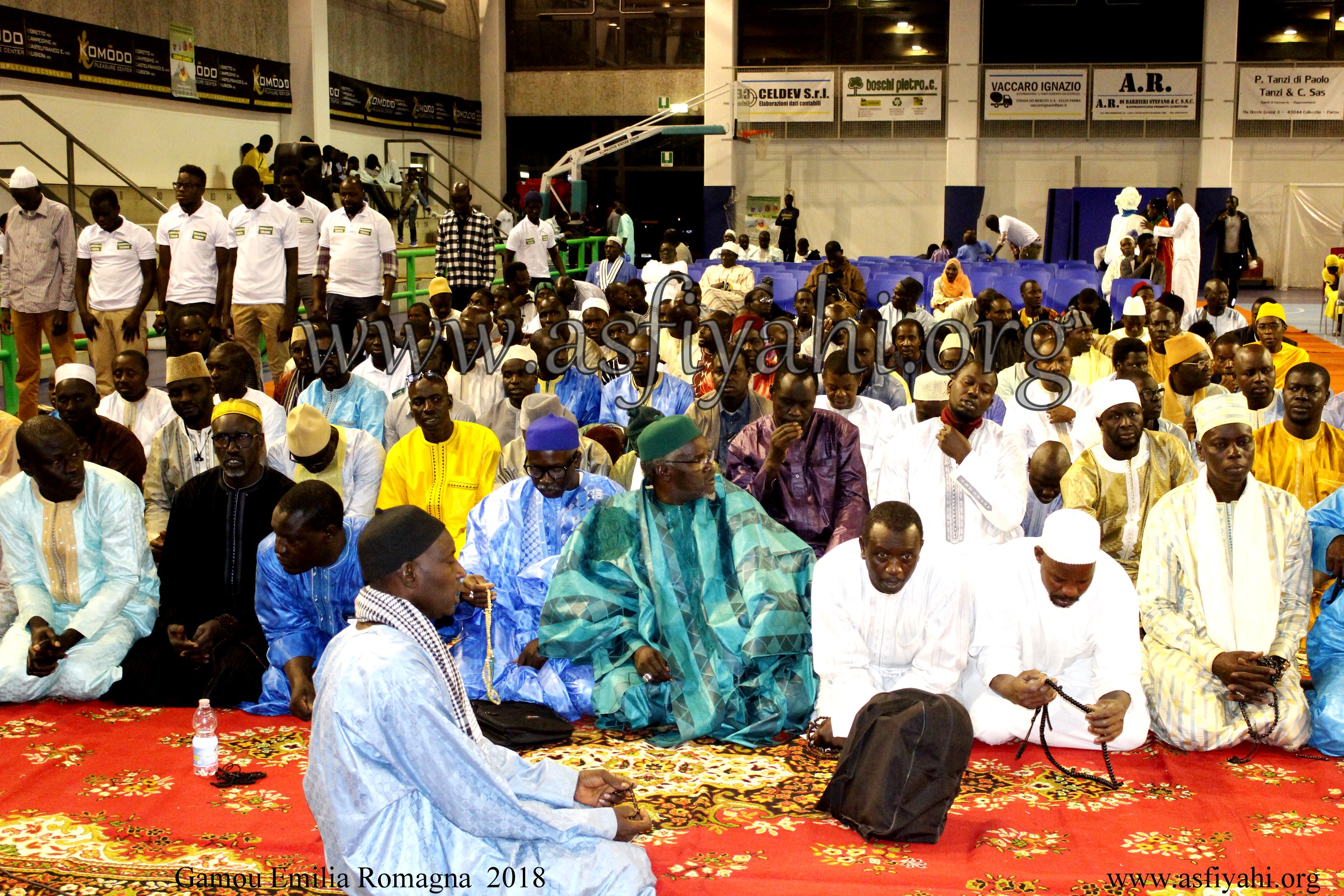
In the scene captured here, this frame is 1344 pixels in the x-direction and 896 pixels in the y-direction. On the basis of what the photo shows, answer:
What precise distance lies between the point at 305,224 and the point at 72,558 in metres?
5.06

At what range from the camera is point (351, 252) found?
9.01m

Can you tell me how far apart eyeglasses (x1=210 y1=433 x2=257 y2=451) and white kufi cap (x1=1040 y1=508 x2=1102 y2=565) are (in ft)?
9.65

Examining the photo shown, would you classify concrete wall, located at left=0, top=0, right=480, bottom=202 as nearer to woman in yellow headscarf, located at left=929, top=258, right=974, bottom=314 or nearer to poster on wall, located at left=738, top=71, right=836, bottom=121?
poster on wall, located at left=738, top=71, right=836, bottom=121

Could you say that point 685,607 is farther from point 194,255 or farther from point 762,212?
point 762,212

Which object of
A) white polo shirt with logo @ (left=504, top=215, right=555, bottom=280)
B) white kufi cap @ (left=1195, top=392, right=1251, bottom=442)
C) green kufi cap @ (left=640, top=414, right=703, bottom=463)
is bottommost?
green kufi cap @ (left=640, top=414, right=703, bottom=463)

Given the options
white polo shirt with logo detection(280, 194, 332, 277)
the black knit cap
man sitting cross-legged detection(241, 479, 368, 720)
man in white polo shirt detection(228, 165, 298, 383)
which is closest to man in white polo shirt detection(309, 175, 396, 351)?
white polo shirt with logo detection(280, 194, 332, 277)

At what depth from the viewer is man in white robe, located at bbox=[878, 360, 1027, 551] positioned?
5.09m

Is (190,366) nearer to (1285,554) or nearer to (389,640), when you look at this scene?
(389,640)

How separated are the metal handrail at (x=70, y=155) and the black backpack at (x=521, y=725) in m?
9.05

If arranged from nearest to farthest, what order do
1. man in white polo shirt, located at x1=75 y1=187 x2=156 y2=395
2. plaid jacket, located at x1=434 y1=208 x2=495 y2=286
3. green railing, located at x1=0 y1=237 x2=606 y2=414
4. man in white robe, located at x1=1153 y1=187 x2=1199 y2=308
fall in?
man in white polo shirt, located at x1=75 y1=187 x2=156 y2=395 < green railing, located at x1=0 y1=237 x2=606 y2=414 < plaid jacket, located at x1=434 y1=208 x2=495 y2=286 < man in white robe, located at x1=1153 y1=187 x2=1199 y2=308

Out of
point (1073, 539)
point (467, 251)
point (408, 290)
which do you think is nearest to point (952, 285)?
point (467, 251)

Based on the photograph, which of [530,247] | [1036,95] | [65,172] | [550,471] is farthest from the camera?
[1036,95]

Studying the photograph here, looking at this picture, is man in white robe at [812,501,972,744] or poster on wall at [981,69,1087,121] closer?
man in white robe at [812,501,972,744]

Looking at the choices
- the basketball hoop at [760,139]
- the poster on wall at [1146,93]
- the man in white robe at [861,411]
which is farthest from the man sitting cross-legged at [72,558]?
the poster on wall at [1146,93]
